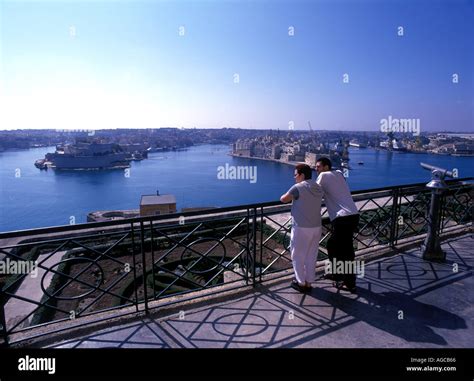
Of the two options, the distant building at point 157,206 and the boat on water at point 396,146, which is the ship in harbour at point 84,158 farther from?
the boat on water at point 396,146

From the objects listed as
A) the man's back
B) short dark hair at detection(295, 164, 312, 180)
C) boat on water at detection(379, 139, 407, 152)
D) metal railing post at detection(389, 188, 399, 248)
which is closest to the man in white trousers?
short dark hair at detection(295, 164, 312, 180)

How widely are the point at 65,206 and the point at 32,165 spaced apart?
147 feet

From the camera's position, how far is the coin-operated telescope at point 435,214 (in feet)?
13.7

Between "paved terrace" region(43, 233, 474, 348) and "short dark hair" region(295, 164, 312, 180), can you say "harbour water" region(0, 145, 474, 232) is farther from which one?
"short dark hair" region(295, 164, 312, 180)

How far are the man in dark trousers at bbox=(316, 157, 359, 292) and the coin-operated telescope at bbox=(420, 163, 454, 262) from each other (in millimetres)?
1610

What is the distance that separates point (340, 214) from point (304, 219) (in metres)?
0.43

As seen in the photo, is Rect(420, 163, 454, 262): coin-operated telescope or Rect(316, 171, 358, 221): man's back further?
Rect(420, 163, 454, 262): coin-operated telescope

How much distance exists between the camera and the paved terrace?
2.62 meters

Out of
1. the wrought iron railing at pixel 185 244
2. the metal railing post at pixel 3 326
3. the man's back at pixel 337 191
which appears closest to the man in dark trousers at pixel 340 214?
the man's back at pixel 337 191

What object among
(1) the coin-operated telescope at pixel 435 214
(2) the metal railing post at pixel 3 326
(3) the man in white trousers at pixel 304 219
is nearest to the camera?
(2) the metal railing post at pixel 3 326

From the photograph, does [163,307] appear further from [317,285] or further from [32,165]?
[32,165]

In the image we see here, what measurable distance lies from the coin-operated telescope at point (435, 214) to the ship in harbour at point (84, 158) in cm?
8178

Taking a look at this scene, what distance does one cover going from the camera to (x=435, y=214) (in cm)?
428

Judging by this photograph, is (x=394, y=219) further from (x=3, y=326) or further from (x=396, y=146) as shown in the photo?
(x=396, y=146)
